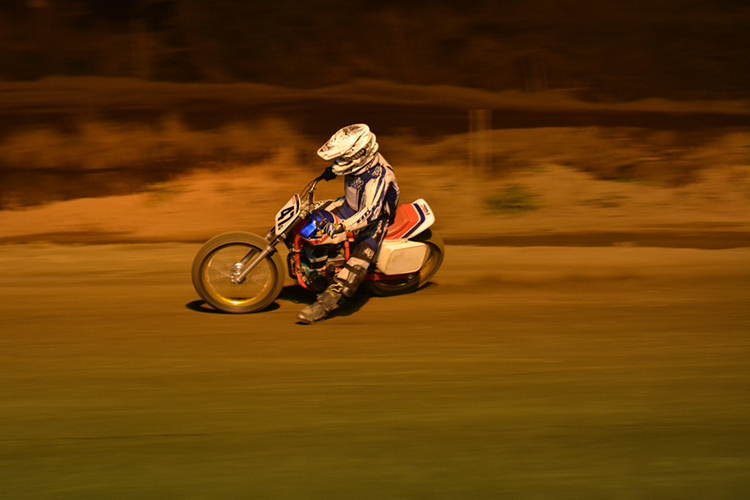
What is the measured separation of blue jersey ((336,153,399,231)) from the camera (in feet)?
21.5

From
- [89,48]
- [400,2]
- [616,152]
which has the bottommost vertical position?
[616,152]

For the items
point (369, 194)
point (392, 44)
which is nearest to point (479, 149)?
point (369, 194)

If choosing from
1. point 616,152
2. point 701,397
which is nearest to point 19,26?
point 616,152

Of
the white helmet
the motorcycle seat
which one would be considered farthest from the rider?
the motorcycle seat

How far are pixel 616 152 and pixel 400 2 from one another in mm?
12924

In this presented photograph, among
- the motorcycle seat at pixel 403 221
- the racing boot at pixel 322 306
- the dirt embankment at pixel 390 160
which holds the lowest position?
the racing boot at pixel 322 306

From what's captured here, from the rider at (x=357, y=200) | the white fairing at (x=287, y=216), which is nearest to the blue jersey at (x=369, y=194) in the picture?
the rider at (x=357, y=200)

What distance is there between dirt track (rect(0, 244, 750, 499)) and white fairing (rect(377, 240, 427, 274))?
339mm

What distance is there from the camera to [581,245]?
394 inches

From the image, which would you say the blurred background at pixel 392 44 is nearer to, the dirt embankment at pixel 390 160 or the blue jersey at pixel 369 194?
the dirt embankment at pixel 390 160

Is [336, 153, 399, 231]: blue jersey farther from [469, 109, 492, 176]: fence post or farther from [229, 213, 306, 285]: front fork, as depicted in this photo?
[469, 109, 492, 176]: fence post

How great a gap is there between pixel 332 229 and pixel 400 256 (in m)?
0.77

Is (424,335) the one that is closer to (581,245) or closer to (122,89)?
(581,245)

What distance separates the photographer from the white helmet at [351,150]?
647 cm
